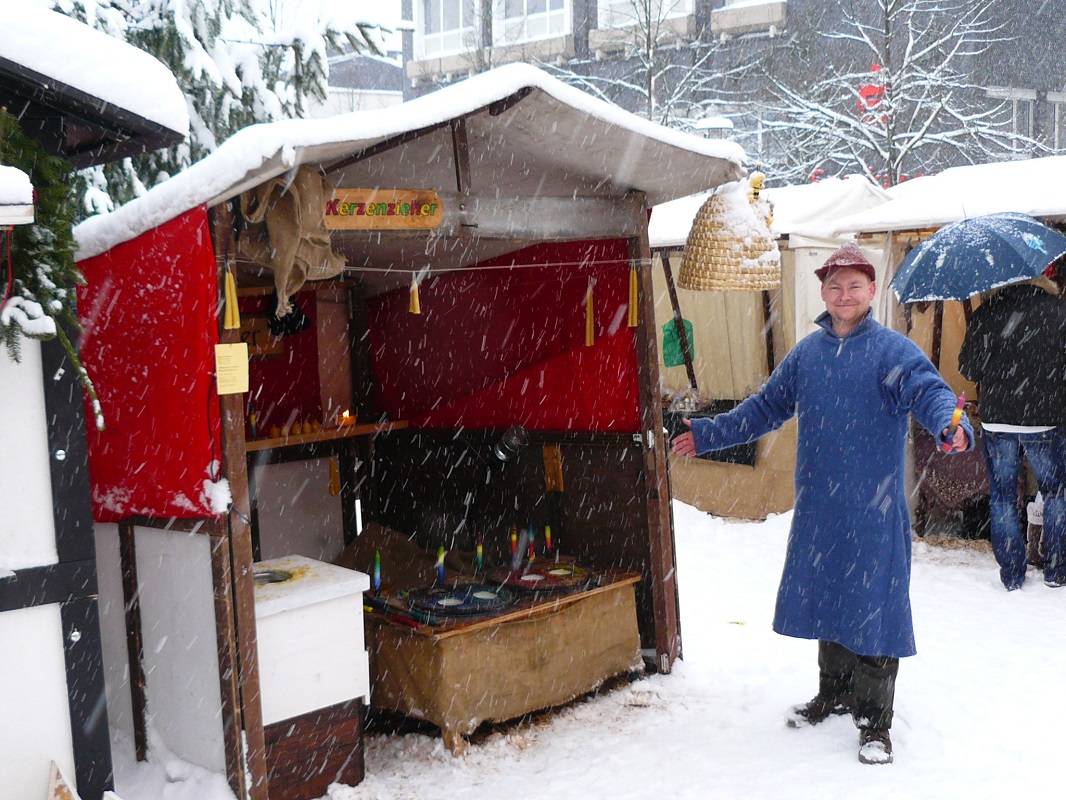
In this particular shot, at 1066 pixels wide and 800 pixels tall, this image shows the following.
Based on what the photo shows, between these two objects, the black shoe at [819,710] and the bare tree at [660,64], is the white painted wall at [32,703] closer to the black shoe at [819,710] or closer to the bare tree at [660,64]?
the black shoe at [819,710]

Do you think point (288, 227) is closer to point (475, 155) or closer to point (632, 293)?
point (475, 155)

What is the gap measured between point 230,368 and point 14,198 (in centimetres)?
105

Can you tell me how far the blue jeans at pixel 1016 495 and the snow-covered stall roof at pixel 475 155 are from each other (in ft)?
10.0

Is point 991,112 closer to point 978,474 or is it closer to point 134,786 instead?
point 978,474

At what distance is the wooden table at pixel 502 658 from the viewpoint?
14.7ft

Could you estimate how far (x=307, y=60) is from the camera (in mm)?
7129

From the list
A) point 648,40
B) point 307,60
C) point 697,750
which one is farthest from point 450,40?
point 697,750

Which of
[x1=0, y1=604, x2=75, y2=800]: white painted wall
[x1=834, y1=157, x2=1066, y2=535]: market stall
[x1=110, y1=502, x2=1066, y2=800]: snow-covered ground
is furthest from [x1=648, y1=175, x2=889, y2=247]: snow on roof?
[x1=0, y1=604, x2=75, y2=800]: white painted wall

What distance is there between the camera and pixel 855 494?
162 inches

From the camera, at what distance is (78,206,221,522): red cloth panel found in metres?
3.68

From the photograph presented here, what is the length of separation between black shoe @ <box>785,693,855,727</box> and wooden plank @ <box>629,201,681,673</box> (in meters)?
0.85

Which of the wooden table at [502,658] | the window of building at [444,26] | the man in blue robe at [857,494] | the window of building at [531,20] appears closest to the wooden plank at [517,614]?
the wooden table at [502,658]

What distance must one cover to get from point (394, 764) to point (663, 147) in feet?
9.76

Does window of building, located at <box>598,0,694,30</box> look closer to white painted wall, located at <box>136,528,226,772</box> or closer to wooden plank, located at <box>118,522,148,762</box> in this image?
wooden plank, located at <box>118,522,148,762</box>
